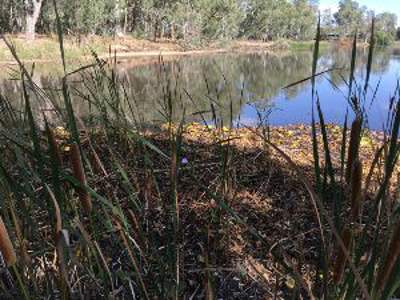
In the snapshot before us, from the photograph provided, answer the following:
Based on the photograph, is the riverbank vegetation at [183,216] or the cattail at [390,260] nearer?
the cattail at [390,260]

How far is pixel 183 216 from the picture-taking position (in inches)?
75.5

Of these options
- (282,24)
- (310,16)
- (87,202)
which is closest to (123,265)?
(87,202)

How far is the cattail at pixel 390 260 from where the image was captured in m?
0.59

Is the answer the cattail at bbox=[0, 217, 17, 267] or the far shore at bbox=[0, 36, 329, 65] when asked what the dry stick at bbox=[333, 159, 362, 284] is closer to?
the cattail at bbox=[0, 217, 17, 267]

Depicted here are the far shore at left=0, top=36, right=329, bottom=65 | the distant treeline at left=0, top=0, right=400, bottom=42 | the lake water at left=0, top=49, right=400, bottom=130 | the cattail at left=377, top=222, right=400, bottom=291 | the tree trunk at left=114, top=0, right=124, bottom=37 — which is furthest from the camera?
the tree trunk at left=114, top=0, right=124, bottom=37

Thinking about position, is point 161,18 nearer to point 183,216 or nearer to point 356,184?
point 183,216

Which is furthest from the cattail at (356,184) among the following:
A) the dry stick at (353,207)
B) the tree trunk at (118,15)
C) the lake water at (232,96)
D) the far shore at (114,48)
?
the tree trunk at (118,15)

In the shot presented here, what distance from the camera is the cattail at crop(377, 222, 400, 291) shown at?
23.4 inches

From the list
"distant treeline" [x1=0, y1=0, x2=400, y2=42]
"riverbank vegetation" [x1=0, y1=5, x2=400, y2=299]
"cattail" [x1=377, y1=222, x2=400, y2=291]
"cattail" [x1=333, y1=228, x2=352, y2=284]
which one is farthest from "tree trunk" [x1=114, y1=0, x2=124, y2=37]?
"cattail" [x1=377, y1=222, x2=400, y2=291]

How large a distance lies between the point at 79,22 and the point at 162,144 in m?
34.4

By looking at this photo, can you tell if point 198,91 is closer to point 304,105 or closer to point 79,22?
point 304,105

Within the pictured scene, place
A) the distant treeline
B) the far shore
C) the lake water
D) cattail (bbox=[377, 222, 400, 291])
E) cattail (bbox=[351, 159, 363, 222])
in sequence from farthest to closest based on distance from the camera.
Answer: the distant treeline < the far shore < the lake water < cattail (bbox=[351, 159, 363, 222]) < cattail (bbox=[377, 222, 400, 291])

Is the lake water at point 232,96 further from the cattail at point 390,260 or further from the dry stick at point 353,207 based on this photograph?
the cattail at point 390,260

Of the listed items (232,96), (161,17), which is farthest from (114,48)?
(161,17)
